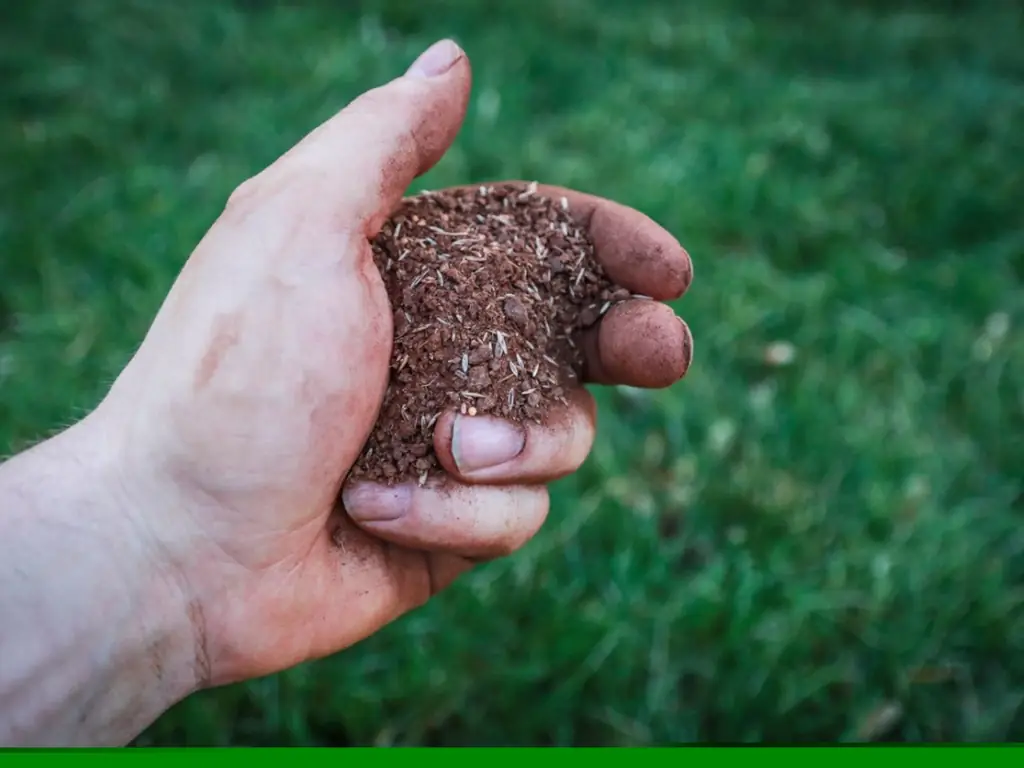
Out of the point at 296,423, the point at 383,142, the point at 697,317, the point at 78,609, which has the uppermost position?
the point at 383,142

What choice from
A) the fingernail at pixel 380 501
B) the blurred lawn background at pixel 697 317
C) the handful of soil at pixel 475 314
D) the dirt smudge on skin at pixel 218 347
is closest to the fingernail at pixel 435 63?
the handful of soil at pixel 475 314

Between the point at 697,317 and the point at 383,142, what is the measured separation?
0.83 m

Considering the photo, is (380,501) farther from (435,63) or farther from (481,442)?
(435,63)

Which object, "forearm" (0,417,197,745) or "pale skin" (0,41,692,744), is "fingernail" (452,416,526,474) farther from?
"forearm" (0,417,197,745)

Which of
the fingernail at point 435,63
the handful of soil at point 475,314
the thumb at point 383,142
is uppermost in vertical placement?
the fingernail at point 435,63

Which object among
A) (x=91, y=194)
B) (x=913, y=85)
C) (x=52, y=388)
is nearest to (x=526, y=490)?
(x=52, y=388)

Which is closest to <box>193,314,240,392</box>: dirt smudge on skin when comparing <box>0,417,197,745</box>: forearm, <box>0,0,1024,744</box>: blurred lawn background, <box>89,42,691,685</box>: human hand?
<box>89,42,691,685</box>: human hand

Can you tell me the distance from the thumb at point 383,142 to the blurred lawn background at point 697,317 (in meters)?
0.58

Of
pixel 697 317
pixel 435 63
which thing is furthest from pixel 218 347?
pixel 697 317

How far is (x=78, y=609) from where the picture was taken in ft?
2.50

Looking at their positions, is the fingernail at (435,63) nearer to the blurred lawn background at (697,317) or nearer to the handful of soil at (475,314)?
→ the handful of soil at (475,314)

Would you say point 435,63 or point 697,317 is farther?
point 697,317

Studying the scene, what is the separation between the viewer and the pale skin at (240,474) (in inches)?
30.4

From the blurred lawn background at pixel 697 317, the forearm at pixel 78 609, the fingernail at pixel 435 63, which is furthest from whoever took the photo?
the blurred lawn background at pixel 697 317
